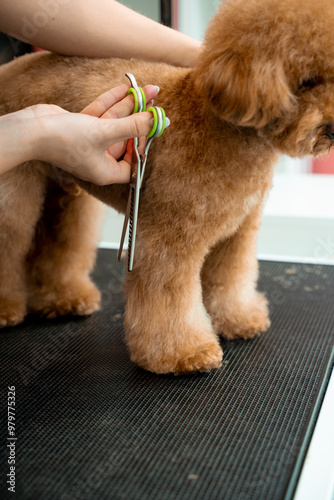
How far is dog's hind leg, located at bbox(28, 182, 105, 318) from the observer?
127cm

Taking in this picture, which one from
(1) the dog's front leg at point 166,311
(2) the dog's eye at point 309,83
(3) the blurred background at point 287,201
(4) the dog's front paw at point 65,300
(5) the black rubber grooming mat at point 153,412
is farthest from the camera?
(3) the blurred background at point 287,201

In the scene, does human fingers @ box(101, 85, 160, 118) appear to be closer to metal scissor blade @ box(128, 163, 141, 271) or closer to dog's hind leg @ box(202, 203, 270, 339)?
metal scissor blade @ box(128, 163, 141, 271)

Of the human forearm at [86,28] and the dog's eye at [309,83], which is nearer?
the dog's eye at [309,83]

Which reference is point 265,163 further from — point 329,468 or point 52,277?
point 52,277

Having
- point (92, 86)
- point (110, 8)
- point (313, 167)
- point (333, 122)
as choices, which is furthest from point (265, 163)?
point (313, 167)

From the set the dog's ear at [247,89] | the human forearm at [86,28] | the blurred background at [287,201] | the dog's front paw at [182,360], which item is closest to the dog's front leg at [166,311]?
the dog's front paw at [182,360]

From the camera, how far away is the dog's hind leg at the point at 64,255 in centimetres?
127

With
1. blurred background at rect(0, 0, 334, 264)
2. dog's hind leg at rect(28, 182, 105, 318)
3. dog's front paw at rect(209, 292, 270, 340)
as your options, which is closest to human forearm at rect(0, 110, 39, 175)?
dog's hind leg at rect(28, 182, 105, 318)

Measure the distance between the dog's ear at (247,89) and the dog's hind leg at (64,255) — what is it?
0.51 m

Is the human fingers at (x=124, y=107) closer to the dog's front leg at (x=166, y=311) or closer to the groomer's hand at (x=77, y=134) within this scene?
the groomer's hand at (x=77, y=134)

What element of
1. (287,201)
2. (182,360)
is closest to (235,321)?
(182,360)

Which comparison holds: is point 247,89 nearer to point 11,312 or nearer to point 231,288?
point 231,288

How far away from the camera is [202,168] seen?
91 cm

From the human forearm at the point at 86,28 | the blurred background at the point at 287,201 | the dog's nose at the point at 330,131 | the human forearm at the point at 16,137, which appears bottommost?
the blurred background at the point at 287,201
